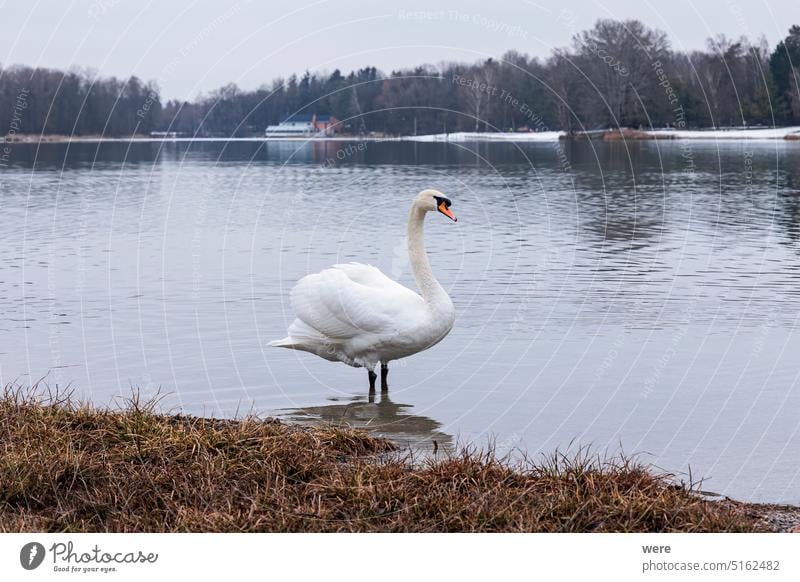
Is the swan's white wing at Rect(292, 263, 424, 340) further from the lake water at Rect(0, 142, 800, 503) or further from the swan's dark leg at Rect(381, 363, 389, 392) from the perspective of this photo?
the lake water at Rect(0, 142, 800, 503)

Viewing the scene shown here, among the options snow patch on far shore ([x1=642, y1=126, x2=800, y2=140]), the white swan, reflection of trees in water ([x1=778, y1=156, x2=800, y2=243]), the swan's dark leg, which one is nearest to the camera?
the white swan

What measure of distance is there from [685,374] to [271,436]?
17.4 ft

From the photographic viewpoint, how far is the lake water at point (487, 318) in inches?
408

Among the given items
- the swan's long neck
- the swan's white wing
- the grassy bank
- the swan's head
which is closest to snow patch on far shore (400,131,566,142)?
the swan's long neck

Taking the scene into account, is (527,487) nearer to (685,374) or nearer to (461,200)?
(685,374)

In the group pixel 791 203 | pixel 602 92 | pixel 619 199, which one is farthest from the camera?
pixel 602 92

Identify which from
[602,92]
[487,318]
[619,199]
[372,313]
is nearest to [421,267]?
[372,313]

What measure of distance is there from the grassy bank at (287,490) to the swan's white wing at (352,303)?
277cm

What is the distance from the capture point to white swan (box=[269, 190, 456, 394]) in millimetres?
10781

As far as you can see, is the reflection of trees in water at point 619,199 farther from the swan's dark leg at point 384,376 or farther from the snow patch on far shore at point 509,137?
the snow patch on far shore at point 509,137

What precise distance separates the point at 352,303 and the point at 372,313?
20cm

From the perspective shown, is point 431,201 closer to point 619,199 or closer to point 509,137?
point 619,199

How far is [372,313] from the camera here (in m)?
10.8

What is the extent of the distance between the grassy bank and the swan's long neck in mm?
3035
